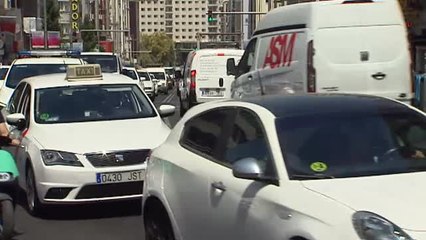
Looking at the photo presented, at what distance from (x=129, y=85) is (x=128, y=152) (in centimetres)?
201

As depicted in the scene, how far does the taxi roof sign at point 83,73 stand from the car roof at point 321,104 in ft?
16.4

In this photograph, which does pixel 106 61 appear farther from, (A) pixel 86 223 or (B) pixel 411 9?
(A) pixel 86 223

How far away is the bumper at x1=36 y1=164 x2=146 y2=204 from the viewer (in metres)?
8.12

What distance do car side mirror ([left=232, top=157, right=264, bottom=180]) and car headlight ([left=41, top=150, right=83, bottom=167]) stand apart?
3.87 m

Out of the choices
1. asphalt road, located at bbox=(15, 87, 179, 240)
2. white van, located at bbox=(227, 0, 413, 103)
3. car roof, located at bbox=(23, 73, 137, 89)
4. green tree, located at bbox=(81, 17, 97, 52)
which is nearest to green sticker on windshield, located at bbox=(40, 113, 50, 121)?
car roof, located at bbox=(23, 73, 137, 89)

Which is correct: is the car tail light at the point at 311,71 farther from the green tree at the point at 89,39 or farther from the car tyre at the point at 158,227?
the green tree at the point at 89,39

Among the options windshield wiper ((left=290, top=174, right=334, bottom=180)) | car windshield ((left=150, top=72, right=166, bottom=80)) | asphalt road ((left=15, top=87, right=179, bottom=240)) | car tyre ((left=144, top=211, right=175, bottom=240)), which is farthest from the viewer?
car windshield ((left=150, top=72, right=166, bottom=80))

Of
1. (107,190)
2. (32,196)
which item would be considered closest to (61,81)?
(32,196)

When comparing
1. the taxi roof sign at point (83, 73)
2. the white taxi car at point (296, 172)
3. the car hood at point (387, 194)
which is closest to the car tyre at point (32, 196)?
the taxi roof sign at point (83, 73)

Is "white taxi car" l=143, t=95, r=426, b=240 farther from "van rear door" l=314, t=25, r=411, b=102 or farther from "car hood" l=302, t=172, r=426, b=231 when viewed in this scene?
"van rear door" l=314, t=25, r=411, b=102

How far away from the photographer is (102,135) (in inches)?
340

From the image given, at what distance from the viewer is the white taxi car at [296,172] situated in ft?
13.2

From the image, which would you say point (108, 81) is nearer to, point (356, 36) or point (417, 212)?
point (356, 36)

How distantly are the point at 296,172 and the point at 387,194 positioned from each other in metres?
0.60
